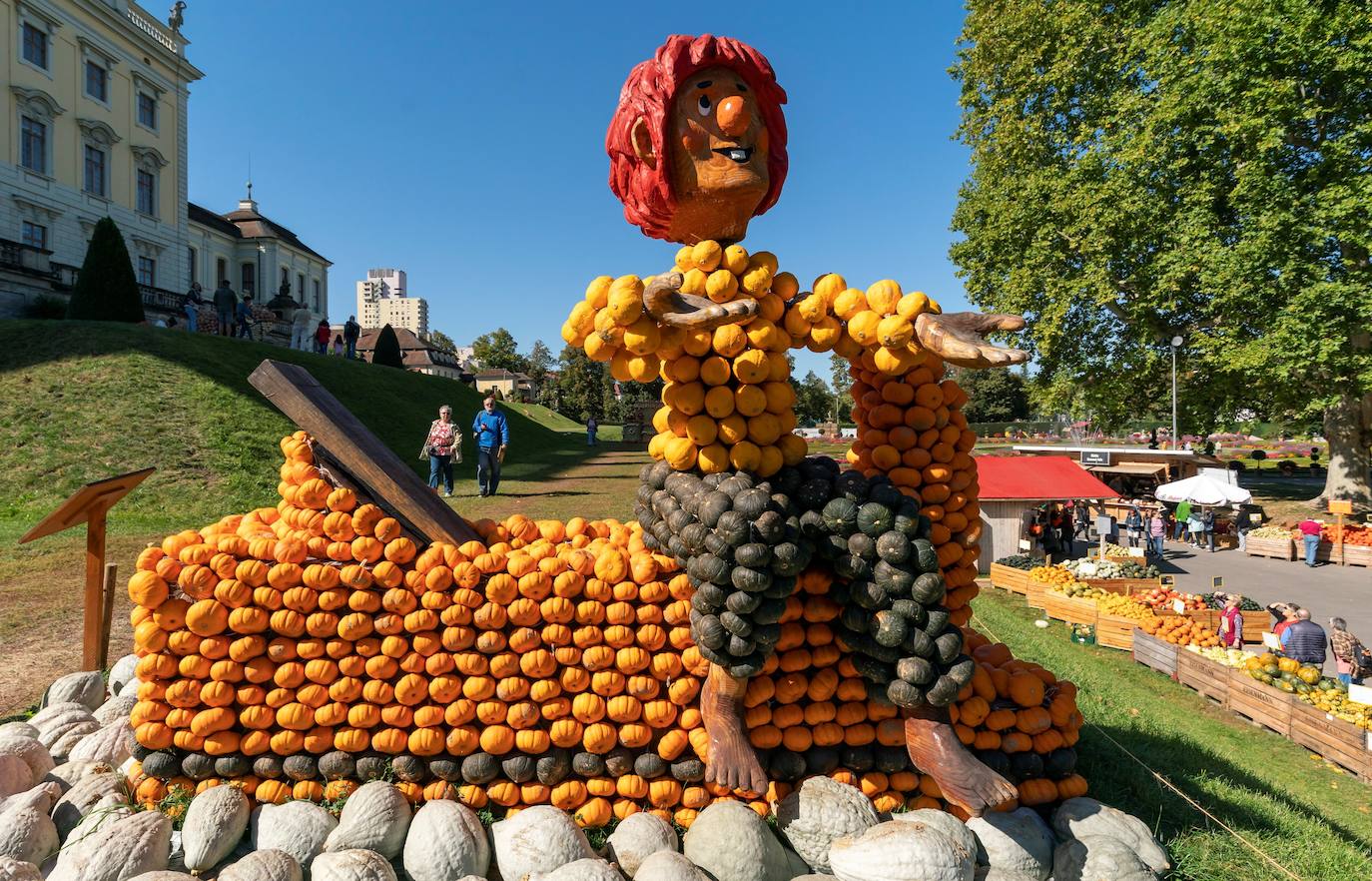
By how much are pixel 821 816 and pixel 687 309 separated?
236 centimetres

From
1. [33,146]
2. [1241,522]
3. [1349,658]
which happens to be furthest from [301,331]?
[1241,522]

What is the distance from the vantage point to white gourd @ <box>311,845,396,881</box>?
2.61m

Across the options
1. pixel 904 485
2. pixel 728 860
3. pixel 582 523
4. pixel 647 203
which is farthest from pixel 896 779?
Answer: pixel 647 203

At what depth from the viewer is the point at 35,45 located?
2638 centimetres

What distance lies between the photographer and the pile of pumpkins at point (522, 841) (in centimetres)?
264

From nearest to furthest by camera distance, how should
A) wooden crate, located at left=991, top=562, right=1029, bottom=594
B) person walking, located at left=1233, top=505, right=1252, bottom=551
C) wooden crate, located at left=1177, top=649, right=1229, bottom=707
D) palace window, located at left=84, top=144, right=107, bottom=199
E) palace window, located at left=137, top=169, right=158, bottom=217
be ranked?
wooden crate, located at left=1177, top=649, right=1229, bottom=707
wooden crate, located at left=991, top=562, right=1029, bottom=594
person walking, located at left=1233, top=505, right=1252, bottom=551
palace window, located at left=84, top=144, right=107, bottom=199
palace window, located at left=137, top=169, right=158, bottom=217

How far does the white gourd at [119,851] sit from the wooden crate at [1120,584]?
473 inches

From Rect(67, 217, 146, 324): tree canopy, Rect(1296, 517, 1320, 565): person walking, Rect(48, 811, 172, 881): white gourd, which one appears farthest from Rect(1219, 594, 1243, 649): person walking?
Rect(67, 217, 146, 324): tree canopy

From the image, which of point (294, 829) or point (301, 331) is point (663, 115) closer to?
point (294, 829)

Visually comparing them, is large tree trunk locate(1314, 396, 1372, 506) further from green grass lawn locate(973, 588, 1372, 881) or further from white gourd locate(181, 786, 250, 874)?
white gourd locate(181, 786, 250, 874)

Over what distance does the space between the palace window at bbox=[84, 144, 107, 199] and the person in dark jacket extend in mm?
42067

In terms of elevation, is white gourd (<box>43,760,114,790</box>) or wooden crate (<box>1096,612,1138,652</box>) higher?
white gourd (<box>43,760,114,790</box>)

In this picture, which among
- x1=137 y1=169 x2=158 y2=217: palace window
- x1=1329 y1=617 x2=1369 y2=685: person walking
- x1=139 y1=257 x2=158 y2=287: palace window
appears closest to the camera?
x1=1329 y1=617 x2=1369 y2=685: person walking

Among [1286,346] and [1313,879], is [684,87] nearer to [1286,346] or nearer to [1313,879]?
[1313,879]
